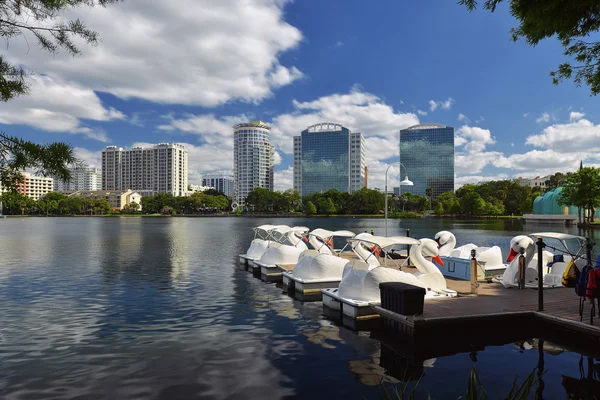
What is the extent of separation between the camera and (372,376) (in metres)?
10.4

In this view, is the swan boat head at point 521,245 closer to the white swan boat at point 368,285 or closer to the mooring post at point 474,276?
the mooring post at point 474,276

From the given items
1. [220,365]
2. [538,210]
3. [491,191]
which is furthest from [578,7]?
[491,191]

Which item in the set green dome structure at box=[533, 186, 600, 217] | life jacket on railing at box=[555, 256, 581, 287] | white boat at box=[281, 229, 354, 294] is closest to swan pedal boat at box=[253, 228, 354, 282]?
white boat at box=[281, 229, 354, 294]

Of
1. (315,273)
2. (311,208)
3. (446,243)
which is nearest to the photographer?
(315,273)

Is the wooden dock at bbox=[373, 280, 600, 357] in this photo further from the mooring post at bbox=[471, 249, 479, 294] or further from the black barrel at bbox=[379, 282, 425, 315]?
the mooring post at bbox=[471, 249, 479, 294]

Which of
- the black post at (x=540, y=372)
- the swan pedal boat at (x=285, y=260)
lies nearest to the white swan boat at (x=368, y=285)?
the black post at (x=540, y=372)

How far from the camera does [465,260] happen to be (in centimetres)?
1998

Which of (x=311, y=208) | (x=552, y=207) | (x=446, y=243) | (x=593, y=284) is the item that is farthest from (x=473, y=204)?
(x=593, y=284)

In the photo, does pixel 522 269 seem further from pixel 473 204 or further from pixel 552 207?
pixel 473 204

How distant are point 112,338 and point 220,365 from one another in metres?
4.45

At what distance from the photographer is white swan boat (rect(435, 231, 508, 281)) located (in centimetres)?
1997

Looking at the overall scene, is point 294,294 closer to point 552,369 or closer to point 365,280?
point 365,280

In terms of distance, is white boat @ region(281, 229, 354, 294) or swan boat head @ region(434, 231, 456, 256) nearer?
white boat @ region(281, 229, 354, 294)

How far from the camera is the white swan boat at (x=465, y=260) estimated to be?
786 inches
